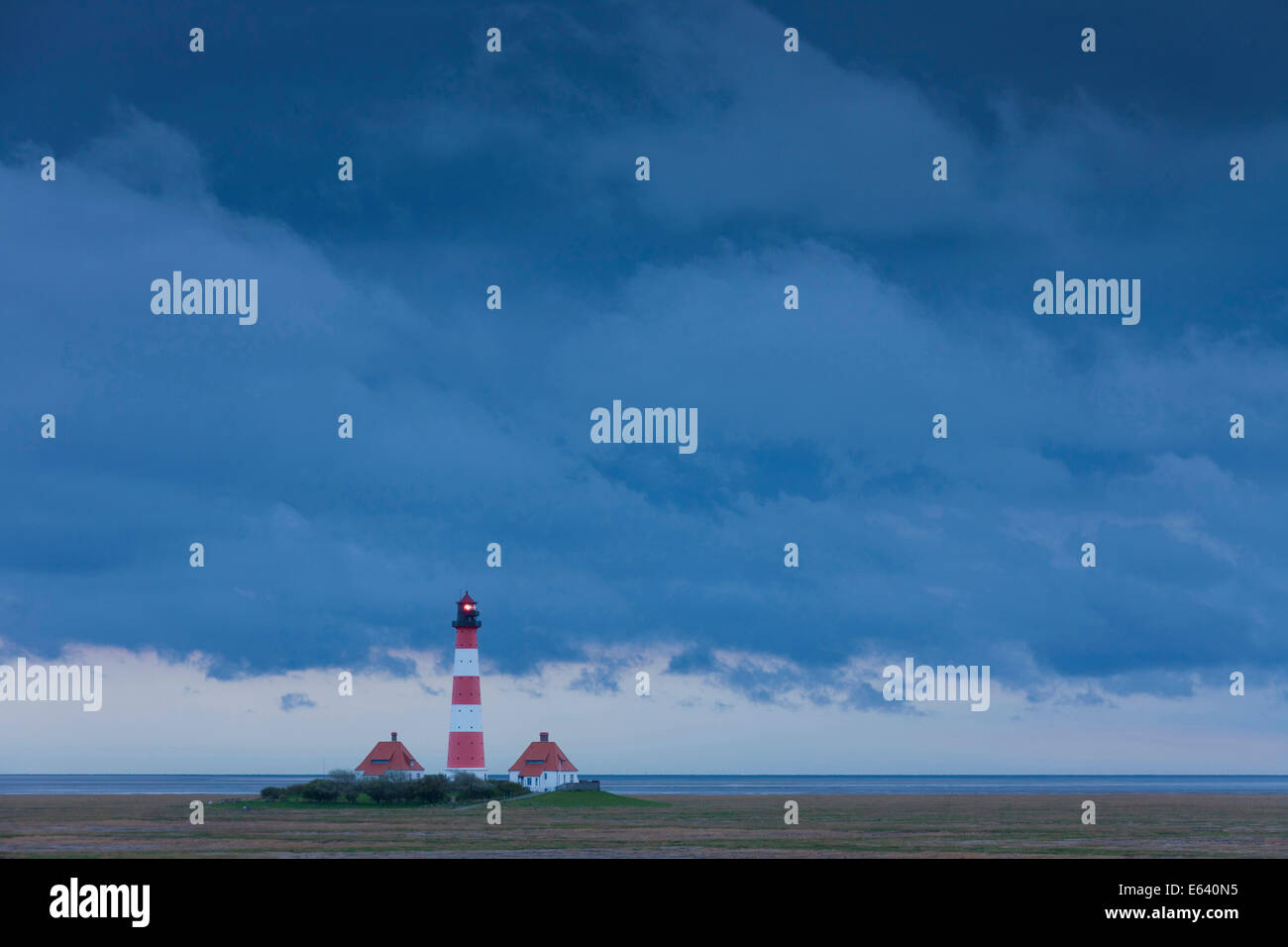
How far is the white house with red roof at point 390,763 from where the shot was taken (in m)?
91.1

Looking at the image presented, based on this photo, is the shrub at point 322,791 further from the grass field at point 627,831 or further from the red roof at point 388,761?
the red roof at point 388,761

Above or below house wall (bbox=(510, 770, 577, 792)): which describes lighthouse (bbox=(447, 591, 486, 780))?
above

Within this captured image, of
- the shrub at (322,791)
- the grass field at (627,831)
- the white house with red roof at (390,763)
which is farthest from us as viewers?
the white house with red roof at (390,763)

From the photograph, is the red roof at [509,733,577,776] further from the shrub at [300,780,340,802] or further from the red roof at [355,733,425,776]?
the shrub at [300,780,340,802]

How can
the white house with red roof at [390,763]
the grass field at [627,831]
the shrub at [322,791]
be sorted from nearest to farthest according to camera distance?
the grass field at [627,831]
the shrub at [322,791]
the white house with red roof at [390,763]

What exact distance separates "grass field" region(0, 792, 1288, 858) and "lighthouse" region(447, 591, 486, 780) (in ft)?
16.9

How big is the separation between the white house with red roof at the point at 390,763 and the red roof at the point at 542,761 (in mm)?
7293

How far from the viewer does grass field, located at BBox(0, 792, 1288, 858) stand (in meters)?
50.1

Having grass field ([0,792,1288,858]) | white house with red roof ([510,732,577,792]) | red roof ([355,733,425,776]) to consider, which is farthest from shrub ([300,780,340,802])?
white house with red roof ([510,732,577,792])

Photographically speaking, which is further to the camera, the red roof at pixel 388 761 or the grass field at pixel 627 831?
the red roof at pixel 388 761

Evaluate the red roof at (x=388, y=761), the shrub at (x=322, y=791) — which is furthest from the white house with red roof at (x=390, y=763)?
the shrub at (x=322, y=791)

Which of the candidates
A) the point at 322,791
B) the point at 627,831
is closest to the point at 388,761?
the point at 322,791
